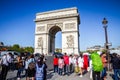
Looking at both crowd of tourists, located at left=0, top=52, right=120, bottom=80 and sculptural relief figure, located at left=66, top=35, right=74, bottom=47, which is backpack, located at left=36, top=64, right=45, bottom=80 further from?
sculptural relief figure, located at left=66, top=35, right=74, bottom=47

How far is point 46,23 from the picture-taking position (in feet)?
114

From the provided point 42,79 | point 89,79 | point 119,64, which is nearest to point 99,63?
point 119,64

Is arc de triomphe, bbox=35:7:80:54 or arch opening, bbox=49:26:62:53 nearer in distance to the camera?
arc de triomphe, bbox=35:7:80:54

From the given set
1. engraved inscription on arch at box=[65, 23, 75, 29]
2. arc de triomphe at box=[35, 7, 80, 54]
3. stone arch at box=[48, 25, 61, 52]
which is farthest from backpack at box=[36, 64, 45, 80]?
stone arch at box=[48, 25, 61, 52]

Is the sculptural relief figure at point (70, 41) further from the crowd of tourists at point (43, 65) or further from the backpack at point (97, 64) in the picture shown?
the backpack at point (97, 64)

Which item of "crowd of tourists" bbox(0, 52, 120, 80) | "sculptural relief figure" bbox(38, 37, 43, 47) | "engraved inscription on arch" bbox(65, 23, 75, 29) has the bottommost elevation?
"crowd of tourists" bbox(0, 52, 120, 80)

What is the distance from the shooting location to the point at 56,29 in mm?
36844

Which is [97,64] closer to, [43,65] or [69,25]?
[43,65]

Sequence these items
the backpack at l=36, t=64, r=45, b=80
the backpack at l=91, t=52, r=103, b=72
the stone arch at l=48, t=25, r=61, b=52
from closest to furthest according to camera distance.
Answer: the backpack at l=36, t=64, r=45, b=80, the backpack at l=91, t=52, r=103, b=72, the stone arch at l=48, t=25, r=61, b=52

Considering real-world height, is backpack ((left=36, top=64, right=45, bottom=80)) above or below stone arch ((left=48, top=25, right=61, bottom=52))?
below

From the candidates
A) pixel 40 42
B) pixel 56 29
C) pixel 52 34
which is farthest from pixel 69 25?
pixel 40 42

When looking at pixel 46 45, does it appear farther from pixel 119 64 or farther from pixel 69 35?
pixel 119 64

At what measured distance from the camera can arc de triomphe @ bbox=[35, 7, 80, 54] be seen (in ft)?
102

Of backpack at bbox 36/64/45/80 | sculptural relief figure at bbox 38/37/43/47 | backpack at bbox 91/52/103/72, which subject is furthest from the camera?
sculptural relief figure at bbox 38/37/43/47
